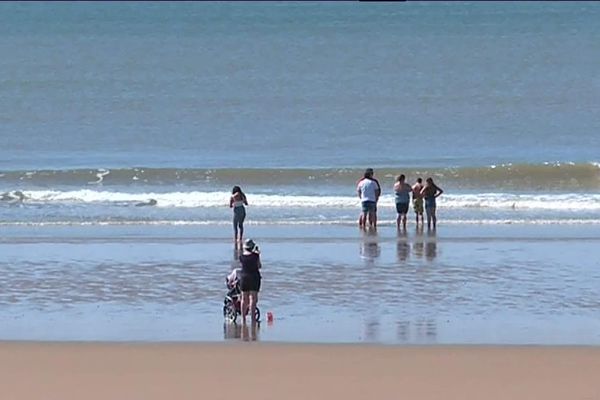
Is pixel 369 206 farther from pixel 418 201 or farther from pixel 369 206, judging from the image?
pixel 418 201

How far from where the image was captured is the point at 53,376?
1465 cm

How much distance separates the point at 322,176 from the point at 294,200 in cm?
420

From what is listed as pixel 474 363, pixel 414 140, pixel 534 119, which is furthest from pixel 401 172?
pixel 474 363

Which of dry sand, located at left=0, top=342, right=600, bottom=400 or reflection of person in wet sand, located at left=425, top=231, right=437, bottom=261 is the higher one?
reflection of person in wet sand, located at left=425, top=231, right=437, bottom=261

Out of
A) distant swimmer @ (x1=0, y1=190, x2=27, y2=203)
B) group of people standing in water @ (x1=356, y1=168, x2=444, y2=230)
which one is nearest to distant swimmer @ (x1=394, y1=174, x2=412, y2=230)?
group of people standing in water @ (x1=356, y1=168, x2=444, y2=230)

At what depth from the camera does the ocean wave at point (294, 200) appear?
30.9 meters

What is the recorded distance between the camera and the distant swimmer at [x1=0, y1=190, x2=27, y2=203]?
32812 millimetres

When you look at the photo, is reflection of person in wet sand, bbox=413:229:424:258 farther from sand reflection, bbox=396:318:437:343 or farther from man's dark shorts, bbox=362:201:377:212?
sand reflection, bbox=396:318:437:343

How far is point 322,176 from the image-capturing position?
36.2 m

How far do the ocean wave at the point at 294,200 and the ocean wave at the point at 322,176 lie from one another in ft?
7.17

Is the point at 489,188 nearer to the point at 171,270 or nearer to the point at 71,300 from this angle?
the point at 171,270

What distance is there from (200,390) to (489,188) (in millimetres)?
21717

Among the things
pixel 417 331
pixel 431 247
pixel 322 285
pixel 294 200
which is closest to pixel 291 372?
pixel 417 331

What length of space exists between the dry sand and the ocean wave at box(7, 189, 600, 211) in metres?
15.2
